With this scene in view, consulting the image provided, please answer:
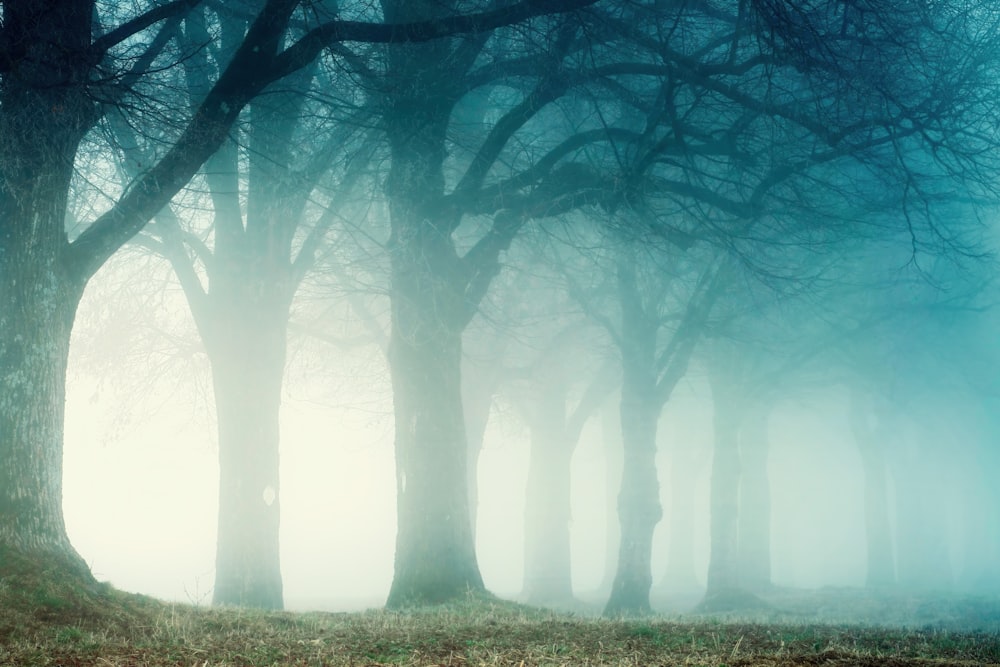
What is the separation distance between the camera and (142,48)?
10.8 meters

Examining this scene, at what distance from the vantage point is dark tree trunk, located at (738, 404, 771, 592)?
82.6ft

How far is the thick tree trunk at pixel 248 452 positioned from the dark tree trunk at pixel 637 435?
6.91 meters

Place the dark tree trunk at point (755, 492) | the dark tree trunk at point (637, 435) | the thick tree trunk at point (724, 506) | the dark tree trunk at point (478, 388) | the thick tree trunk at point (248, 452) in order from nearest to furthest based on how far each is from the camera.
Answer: the thick tree trunk at point (248, 452)
the dark tree trunk at point (637, 435)
the thick tree trunk at point (724, 506)
the dark tree trunk at point (478, 388)
the dark tree trunk at point (755, 492)

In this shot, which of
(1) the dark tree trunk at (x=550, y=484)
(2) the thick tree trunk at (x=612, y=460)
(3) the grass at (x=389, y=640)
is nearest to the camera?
(3) the grass at (x=389, y=640)

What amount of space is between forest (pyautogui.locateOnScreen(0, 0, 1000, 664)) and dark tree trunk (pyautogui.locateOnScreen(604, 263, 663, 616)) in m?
0.06

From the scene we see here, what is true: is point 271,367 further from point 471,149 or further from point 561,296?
point 561,296

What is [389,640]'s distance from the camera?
673 cm

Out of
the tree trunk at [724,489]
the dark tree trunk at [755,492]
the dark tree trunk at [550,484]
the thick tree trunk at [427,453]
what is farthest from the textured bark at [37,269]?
the dark tree trunk at [755,492]

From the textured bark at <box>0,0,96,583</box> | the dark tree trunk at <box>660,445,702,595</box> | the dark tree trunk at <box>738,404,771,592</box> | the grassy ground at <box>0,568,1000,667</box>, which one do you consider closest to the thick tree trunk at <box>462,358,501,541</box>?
the dark tree trunk at <box>738,404,771,592</box>

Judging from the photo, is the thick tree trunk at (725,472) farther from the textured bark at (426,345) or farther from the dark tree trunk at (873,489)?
the textured bark at (426,345)

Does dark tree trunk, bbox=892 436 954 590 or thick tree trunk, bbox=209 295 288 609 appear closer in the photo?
thick tree trunk, bbox=209 295 288 609

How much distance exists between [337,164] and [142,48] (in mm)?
3150

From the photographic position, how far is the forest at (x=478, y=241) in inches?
335

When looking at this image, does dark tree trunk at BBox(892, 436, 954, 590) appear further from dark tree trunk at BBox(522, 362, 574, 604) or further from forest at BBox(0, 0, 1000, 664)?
dark tree trunk at BBox(522, 362, 574, 604)
